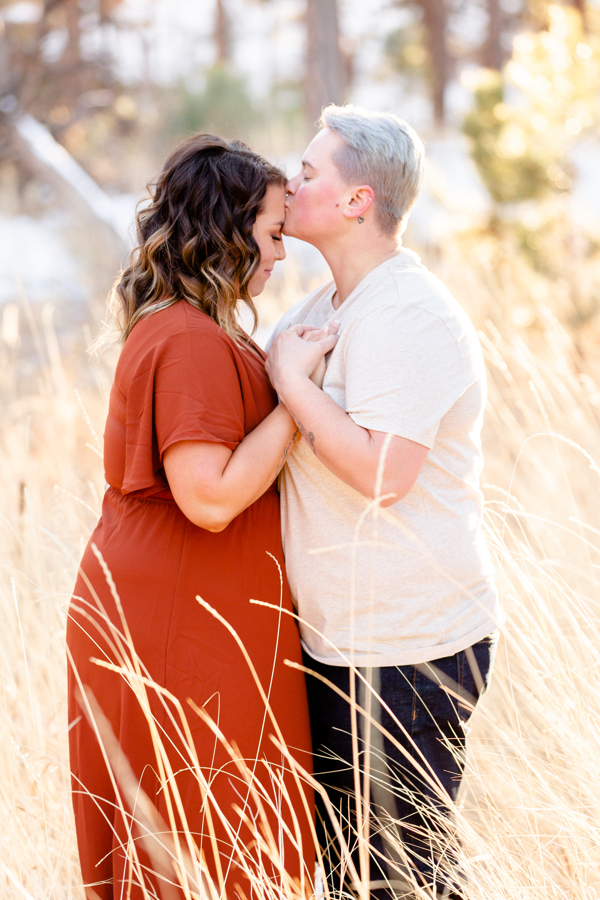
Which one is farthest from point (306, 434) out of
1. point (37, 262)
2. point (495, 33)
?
point (495, 33)

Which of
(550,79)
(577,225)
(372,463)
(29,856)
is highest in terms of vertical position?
(550,79)

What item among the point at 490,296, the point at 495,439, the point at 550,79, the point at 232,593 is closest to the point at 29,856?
the point at 232,593

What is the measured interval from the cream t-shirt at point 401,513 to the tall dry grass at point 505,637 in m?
0.14

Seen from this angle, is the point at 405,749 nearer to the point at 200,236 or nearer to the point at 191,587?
the point at 191,587

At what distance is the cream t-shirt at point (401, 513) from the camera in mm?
1540

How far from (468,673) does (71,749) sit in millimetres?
940

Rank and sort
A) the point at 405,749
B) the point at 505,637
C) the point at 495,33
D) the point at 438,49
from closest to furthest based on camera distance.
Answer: the point at 405,749
the point at 505,637
the point at 495,33
the point at 438,49

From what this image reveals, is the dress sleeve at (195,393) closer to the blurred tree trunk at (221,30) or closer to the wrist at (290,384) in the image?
the wrist at (290,384)

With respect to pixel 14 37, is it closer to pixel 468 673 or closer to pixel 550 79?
pixel 550 79

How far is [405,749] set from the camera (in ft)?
5.54

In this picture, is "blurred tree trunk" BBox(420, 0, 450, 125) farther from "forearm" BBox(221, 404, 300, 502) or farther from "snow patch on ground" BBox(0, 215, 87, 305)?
"forearm" BBox(221, 404, 300, 502)

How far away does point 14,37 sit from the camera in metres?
13.8

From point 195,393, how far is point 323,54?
826cm

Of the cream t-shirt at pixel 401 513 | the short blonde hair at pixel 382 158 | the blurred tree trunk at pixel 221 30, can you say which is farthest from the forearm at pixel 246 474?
the blurred tree trunk at pixel 221 30
